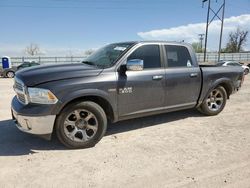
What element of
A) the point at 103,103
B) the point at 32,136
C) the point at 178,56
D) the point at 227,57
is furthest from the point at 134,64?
the point at 227,57

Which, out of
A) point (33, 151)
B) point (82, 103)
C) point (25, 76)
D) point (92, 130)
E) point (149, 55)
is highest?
point (149, 55)

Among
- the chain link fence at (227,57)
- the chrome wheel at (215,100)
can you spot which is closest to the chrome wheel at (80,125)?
the chrome wheel at (215,100)

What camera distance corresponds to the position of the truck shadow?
13.9ft

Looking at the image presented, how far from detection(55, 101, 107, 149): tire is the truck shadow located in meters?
0.28

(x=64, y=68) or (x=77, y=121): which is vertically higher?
(x=64, y=68)

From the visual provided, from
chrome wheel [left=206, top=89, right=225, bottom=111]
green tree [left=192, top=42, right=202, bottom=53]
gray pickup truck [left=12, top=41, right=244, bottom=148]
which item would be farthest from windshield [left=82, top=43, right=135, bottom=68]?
green tree [left=192, top=42, right=202, bottom=53]

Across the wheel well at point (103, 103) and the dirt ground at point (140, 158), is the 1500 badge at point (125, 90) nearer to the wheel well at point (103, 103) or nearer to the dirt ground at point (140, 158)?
the wheel well at point (103, 103)

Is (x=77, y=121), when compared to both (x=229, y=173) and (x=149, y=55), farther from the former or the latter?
(x=229, y=173)

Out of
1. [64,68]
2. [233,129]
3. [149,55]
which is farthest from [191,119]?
[64,68]

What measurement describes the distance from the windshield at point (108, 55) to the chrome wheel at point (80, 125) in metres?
0.98

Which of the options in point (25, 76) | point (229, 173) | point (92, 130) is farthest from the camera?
point (92, 130)

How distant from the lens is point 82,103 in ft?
13.6

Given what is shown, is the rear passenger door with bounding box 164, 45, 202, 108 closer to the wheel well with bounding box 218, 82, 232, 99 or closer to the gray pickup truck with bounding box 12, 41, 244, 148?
the gray pickup truck with bounding box 12, 41, 244, 148

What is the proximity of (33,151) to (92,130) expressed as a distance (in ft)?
3.36
